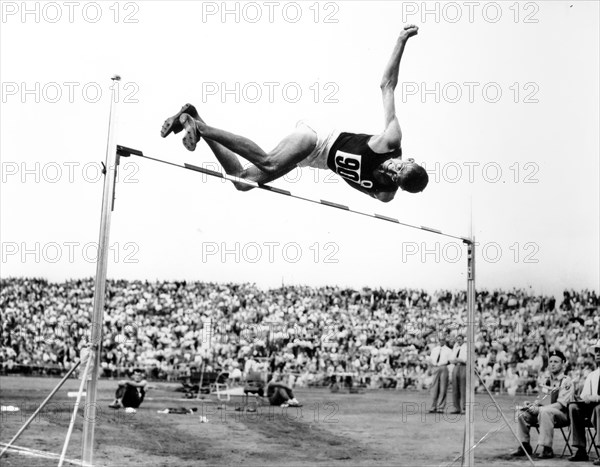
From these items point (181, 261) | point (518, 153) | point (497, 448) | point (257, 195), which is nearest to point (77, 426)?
point (181, 261)

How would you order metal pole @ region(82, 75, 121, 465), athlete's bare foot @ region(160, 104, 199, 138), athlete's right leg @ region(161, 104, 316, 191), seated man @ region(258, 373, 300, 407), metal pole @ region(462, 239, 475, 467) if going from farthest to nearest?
1. seated man @ region(258, 373, 300, 407)
2. metal pole @ region(462, 239, 475, 467)
3. athlete's right leg @ region(161, 104, 316, 191)
4. athlete's bare foot @ region(160, 104, 199, 138)
5. metal pole @ region(82, 75, 121, 465)

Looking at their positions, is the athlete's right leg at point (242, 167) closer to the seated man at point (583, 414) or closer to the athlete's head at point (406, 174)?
the athlete's head at point (406, 174)

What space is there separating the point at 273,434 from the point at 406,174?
12.5ft

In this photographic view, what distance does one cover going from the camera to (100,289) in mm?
4914

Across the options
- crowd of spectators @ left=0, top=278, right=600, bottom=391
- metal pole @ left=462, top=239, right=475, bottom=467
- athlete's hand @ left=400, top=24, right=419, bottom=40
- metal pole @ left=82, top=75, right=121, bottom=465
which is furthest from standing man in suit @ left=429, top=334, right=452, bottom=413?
metal pole @ left=82, top=75, right=121, bottom=465

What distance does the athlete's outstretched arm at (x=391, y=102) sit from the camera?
590 centimetres

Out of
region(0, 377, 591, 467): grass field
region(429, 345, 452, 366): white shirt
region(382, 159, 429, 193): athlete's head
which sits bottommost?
region(0, 377, 591, 467): grass field

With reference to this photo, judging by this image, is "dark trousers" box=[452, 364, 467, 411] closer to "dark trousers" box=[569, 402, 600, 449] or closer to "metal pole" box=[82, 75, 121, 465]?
"dark trousers" box=[569, 402, 600, 449]

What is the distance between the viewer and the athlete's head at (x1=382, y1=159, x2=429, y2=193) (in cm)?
586

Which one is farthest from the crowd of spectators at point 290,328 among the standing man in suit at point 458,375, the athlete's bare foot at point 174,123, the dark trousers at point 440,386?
the athlete's bare foot at point 174,123

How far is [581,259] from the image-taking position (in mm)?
9695

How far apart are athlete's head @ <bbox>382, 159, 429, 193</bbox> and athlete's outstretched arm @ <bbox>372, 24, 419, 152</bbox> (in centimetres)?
12

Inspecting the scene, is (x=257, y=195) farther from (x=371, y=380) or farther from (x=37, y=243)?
(x=371, y=380)

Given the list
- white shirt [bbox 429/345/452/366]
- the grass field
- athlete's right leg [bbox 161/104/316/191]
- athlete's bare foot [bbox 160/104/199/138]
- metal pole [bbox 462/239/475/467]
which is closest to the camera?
athlete's bare foot [bbox 160/104/199/138]
